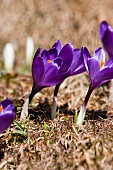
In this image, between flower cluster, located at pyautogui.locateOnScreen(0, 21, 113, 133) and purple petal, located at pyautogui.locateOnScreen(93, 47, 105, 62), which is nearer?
flower cluster, located at pyautogui.locateOnScreen(0, 21, 113, 133)

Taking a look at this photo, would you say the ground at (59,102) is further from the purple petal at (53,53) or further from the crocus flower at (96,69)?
the purple petal at (53,53)

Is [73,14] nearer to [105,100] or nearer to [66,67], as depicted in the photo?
[105,100]

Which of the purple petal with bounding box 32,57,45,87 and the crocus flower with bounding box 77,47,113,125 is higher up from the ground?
the purple petal with bounding box 32,57,45,87

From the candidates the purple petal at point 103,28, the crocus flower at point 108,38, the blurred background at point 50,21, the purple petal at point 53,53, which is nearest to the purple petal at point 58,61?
the purple petal at point 53,53

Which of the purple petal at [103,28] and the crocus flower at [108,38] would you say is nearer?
the crocus flower at [108,38]

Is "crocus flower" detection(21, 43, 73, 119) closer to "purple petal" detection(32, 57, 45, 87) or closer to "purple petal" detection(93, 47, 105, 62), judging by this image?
"purple petal" detection(32, 57, 45, 87)

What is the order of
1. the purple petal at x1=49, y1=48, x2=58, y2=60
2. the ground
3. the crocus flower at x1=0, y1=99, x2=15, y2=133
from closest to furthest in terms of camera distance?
the crocus flower at x1=0, y1=99, x2=15, y2=133 < the ground < the purple petal at x1=49, y1=48, x2=58, y2=60

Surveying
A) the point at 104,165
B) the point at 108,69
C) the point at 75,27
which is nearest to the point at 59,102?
the point at 108,69

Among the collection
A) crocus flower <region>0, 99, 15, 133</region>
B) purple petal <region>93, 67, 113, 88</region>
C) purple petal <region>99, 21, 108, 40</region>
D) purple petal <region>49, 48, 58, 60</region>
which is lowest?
crocus flower <region>0, 99, 15, 133</region>

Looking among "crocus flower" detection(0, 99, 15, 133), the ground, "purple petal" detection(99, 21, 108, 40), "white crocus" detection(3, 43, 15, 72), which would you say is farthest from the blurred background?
"crocus flower" detection(0, 99, 15, 133)
